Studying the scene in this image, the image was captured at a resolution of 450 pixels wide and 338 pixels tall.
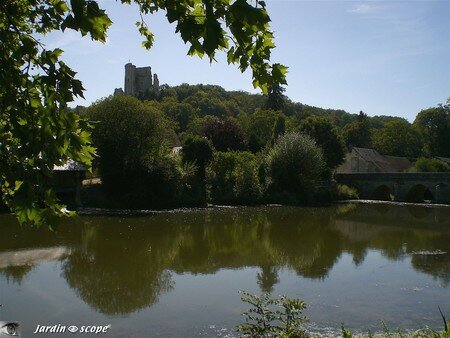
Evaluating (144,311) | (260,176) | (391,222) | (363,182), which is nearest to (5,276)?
(144,311)

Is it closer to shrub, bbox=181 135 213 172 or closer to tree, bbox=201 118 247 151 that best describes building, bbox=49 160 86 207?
shrub, bbox=181 135 213 172

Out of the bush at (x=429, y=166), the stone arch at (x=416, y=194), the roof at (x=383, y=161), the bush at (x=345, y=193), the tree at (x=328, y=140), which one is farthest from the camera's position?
the roof at (x=383, y=161)

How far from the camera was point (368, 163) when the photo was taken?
54.8m

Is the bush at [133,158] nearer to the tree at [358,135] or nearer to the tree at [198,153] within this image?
the tree at [198,153]

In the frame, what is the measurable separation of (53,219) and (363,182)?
46.3m

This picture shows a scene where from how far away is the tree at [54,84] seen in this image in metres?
2.28

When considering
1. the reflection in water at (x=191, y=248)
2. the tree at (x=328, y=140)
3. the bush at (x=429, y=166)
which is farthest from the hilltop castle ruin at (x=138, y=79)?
the reflection in water at (x=191, y=248)

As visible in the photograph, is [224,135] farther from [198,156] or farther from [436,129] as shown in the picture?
[436,129]

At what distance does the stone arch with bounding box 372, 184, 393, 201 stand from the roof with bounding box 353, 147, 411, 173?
27.6 ft

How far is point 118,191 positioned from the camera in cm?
3089

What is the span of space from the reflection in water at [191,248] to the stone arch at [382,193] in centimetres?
1858

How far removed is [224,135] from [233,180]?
1026 centimetres

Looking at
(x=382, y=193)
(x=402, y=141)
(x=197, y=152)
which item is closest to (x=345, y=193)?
(x=382, y=193)

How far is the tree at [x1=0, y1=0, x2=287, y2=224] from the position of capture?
7.47 ft
